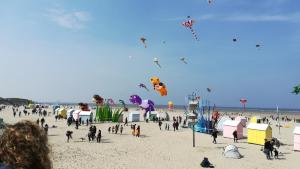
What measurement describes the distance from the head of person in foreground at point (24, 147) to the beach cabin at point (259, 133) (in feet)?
80.7

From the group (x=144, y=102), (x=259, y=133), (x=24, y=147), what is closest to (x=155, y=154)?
(x=259, y=133)

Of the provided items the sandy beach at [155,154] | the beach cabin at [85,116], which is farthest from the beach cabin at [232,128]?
the beach cabin at [85,116]

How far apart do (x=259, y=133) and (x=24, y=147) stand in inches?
995

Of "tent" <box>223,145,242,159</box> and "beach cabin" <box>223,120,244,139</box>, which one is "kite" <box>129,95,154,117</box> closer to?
"beach cabin" <box>223,120,244,139</box>

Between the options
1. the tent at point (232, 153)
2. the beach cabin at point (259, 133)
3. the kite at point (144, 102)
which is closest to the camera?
the tent at point (232, 153)

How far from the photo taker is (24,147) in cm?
194

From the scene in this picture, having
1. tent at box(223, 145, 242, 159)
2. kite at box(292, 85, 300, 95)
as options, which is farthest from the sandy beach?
kite at box(292, 85, 300, 95)

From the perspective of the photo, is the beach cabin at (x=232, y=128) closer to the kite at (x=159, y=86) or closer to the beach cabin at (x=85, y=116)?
the kite at (x=159, y=86)

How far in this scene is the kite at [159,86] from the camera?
41.9 meters

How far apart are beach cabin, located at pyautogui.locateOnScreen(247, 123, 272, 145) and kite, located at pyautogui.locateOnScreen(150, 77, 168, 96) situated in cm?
1641

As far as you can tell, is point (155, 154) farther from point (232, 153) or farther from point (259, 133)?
point (259, 133)

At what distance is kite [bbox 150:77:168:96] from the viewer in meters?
41.9

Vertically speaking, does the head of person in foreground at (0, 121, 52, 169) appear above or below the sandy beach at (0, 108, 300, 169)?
above

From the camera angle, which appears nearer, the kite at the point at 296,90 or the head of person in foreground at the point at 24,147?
the head of person in foreground at the point at 24,147
